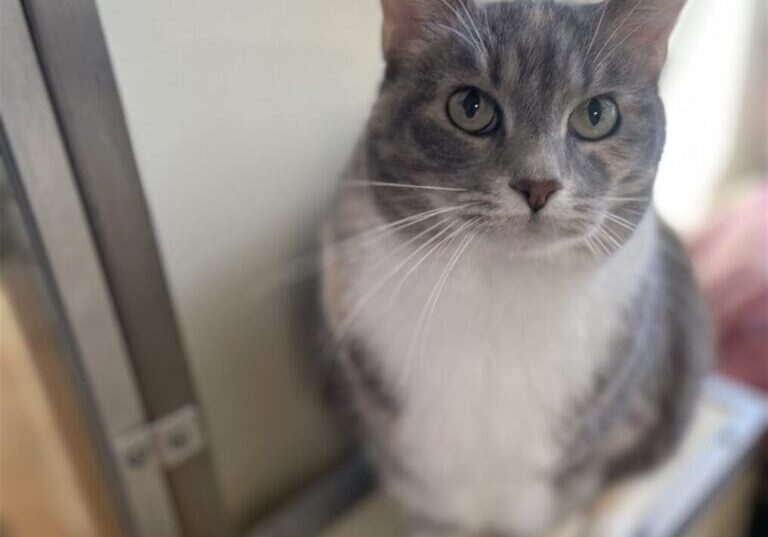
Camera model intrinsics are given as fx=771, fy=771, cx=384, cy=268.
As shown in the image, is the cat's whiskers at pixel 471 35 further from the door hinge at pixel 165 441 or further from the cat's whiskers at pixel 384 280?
the door hinge at pixel 165 441

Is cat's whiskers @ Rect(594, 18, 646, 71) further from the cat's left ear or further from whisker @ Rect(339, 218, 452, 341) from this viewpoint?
whisker @ Rect(339, 218, 452, 341)

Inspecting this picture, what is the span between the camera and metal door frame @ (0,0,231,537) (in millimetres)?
462

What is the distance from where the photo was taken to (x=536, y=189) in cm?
44

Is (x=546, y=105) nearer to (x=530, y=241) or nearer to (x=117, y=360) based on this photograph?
(x=530, y=241)

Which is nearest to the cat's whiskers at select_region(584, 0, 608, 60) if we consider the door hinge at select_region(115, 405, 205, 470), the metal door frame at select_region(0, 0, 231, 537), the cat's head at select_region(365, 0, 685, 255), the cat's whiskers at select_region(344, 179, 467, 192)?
the cat's head at select_region(365, 0, 685, 255)

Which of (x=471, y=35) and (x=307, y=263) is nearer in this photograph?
(x=471, y=35)

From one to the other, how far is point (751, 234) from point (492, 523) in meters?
0.56

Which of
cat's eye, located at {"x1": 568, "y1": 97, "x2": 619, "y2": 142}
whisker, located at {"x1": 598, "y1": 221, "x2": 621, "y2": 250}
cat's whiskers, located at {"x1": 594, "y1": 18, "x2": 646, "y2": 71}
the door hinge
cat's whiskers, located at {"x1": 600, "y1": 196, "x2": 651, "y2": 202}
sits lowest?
the door hinge

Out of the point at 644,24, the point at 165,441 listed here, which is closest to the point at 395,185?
the point at 644,24

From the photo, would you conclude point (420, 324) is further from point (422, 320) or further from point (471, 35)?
point (471, 35)

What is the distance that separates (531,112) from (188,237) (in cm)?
32

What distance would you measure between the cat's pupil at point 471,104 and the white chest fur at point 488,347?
85 mm

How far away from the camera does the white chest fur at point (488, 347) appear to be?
1.80 ft

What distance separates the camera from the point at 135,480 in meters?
0.64
